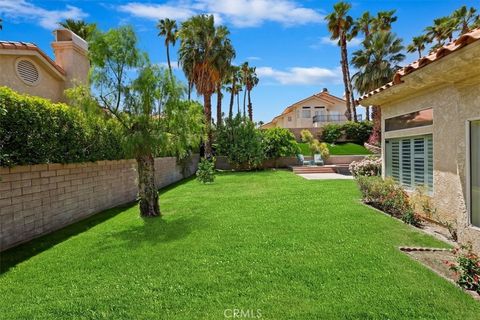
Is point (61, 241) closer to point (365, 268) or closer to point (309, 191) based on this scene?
point (365, 268)

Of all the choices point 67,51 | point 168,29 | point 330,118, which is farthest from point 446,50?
point 330,118

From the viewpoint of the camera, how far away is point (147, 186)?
8945mm

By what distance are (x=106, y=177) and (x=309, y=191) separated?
7.79m

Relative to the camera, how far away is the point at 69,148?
28.4ft

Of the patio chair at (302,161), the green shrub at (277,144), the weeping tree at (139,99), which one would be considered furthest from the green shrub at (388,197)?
the patio chair at (302,161)

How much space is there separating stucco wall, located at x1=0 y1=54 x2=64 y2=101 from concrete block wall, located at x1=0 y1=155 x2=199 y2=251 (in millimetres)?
5724

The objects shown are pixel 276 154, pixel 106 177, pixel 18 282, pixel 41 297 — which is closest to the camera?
pixel 41 297

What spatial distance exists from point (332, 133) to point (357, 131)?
2.76m

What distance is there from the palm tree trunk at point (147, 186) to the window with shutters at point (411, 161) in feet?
23.3

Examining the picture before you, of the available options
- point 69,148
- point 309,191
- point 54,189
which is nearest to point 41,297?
point 54,189

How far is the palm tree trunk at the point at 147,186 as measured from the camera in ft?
28.9

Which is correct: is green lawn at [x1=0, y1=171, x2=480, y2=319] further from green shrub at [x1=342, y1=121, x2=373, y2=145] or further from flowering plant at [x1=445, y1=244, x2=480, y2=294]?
green shrub at [x1=342, y1=121, x2=373, y2=145]

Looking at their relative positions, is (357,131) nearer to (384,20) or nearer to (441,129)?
(384,20)

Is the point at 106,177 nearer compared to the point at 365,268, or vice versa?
the point at 365,268
